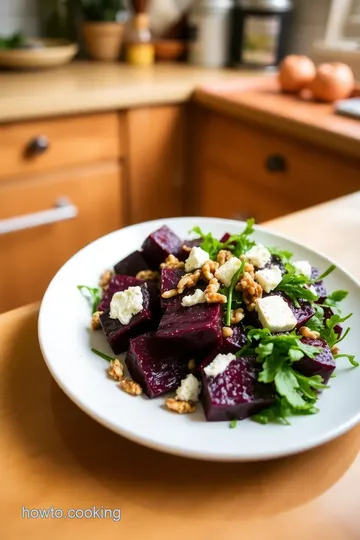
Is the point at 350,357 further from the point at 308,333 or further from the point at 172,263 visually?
the point at 172,263

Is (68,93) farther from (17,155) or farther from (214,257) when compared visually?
(214,257)

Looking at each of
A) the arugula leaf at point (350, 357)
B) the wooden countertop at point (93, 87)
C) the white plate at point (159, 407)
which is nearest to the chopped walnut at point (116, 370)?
the white plate at point (159, 407)

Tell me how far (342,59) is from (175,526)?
1.74 m

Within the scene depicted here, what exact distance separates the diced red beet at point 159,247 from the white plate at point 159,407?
A: 96 millimetres

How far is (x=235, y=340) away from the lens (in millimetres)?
534

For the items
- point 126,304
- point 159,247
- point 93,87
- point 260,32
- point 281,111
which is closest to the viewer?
point 126,304

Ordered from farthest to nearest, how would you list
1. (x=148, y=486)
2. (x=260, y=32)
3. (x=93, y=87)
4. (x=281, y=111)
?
(x=260, y=32) → (x=93, y=87) → (x=281, y=111) → (x=148, y=486)

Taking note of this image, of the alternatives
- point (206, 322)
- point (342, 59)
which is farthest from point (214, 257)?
point (342, 59)

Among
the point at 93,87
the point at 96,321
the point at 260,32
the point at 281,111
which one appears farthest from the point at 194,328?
the point at 260,32

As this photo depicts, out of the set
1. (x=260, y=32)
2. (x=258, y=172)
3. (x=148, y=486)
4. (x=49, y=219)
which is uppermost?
(x=260, y=32)

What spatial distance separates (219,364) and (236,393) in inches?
1.3

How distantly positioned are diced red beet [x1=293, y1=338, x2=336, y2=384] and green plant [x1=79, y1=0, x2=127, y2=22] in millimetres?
1772

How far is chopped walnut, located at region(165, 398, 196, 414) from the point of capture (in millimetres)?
490

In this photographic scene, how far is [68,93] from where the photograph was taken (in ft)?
4.69
